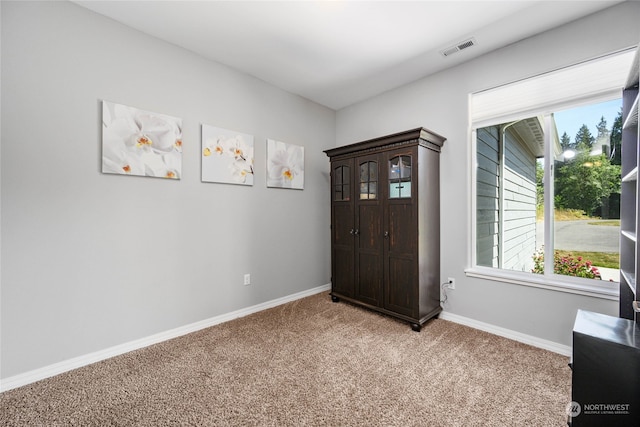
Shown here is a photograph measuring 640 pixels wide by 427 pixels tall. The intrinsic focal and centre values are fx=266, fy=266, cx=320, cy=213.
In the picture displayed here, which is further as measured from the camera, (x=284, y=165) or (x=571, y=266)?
(x=284, y=165)

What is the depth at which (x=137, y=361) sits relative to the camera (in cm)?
205

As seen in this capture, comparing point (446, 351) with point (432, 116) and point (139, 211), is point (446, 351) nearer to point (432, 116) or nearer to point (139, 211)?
point (432, 116)

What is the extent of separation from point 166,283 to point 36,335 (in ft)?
2.73

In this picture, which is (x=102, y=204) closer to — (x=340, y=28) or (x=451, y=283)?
(x=340, y=28)

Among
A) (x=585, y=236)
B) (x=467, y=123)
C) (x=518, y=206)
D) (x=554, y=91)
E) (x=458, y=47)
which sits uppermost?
(x=458, y=47)

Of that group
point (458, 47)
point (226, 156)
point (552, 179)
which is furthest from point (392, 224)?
point (226, 156)

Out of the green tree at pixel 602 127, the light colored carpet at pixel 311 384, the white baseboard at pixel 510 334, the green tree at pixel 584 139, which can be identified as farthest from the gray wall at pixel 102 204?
the green tree at pixel 602 127

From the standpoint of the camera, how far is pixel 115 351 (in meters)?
2.13

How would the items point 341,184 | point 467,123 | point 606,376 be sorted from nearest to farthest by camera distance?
point 606,376 → point 467,123 → point 341,184

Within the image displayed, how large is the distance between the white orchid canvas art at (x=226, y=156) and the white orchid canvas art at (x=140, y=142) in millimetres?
253

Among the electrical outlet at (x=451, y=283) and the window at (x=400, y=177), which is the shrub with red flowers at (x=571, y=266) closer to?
the electrical outlet at (x=451, y=283)

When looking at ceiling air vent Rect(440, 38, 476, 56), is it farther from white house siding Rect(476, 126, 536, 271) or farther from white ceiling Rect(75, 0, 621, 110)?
white house siding Rect(476, 126, 536, 271)

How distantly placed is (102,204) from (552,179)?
3.73m

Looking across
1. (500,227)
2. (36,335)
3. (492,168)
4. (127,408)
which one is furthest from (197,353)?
(492,168)
